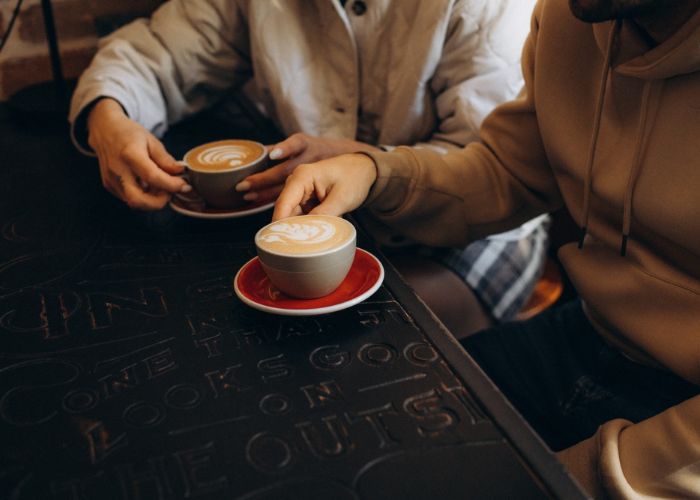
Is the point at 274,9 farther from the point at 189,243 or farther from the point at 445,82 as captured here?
the point at 189,243

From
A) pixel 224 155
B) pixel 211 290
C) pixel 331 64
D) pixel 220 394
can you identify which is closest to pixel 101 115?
pixel 224 155

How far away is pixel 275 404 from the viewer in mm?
689

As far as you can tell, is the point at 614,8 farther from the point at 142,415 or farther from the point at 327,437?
the point at 142,415

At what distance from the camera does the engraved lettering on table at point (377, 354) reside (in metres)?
0.75

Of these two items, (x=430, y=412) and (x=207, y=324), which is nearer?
(x=430, y=412)

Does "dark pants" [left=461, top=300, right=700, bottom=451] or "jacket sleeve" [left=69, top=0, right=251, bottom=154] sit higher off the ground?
"jacket sleeve" [left=69, top=0, right=251, bottom=154]

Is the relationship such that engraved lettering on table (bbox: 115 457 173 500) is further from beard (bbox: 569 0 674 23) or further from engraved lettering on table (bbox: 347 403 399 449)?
beard (bbox: 569 0 674 23)

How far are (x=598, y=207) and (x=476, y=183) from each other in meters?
0.22

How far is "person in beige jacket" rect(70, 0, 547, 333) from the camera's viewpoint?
1339 mm

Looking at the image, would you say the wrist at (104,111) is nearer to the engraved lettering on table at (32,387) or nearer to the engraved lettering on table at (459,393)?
the engraved lettering on table at (32,387)

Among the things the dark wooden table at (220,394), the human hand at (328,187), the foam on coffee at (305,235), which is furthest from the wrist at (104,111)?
the foam on coffee at (305,235)

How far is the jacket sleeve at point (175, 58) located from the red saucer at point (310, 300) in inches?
26.9

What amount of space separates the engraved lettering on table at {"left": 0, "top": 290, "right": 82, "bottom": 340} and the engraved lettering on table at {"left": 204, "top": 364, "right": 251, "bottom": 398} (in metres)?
0.21

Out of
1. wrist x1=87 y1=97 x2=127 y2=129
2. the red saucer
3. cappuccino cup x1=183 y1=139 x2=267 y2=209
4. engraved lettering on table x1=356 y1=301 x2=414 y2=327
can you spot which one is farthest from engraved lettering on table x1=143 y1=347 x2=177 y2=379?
wrist x1=87 y1=97 x2=127 y2=129
